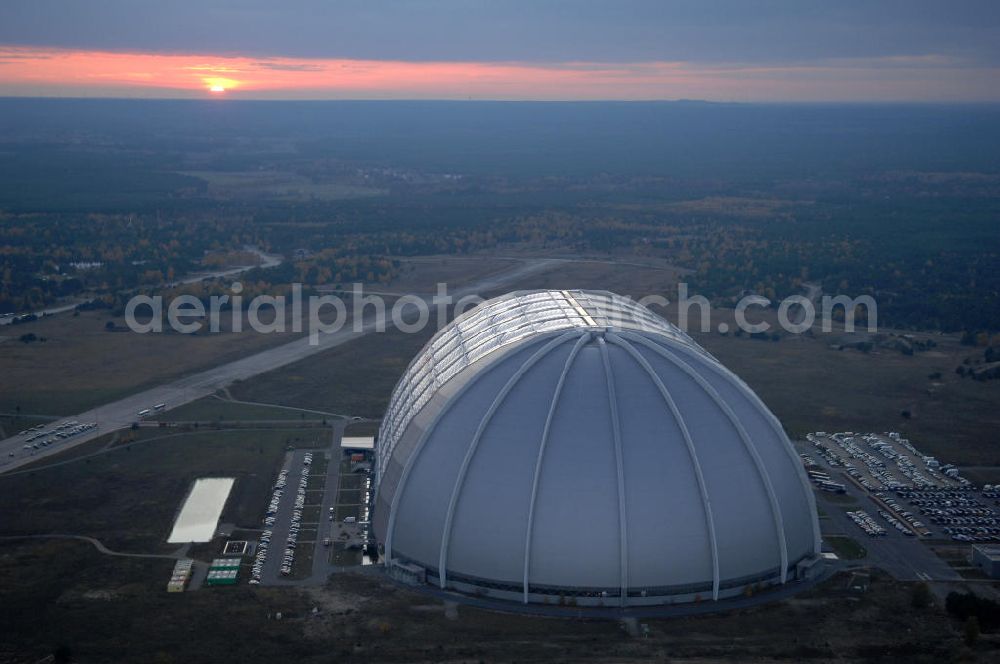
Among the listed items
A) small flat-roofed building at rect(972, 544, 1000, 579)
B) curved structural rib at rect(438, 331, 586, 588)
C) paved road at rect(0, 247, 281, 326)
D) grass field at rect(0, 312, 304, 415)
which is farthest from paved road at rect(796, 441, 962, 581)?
paved road at rect(0, 247, 281, 326)

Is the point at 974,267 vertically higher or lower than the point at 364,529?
higher

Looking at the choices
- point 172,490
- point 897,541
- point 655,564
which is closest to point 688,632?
point 655,564

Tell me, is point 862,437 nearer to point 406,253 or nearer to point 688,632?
point 688,632

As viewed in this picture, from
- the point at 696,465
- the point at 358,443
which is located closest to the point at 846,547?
the point at 696,465

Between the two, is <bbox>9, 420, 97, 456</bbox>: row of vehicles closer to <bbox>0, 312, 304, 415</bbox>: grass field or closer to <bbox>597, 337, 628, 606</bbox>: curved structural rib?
<bbox>0, 312, 304, 415</bbox>: grass field

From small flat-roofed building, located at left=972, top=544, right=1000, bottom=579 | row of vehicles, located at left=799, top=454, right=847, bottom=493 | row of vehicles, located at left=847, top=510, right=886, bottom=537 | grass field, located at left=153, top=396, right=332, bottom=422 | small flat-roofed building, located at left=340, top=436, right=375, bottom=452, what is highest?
grass field, located at left=153, top=396, right=332, bottom=422

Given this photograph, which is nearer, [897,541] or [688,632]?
[688,632]
